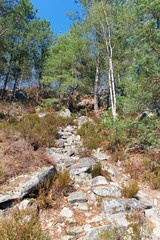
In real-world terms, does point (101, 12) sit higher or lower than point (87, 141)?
higher

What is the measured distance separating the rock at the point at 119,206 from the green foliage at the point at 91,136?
339 cm

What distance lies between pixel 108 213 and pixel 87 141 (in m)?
4.09

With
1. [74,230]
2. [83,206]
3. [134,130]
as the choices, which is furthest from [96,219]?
[134,130]

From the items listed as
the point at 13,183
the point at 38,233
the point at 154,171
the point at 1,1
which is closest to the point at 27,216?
the point at 38,233

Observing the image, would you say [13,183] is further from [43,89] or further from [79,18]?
[79,18]

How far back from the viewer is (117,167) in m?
5.14

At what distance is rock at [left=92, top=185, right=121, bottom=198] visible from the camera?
328 centimetres

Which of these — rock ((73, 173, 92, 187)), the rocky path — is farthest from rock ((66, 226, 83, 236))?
rock ((73, 173, 92, 187))

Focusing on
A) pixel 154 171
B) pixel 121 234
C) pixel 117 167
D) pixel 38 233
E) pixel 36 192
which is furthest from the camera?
pixel 117 167

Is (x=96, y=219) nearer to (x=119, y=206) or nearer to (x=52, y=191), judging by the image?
(x=119, y=206)

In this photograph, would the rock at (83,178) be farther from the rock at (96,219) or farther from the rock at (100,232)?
the rock at (100,232)

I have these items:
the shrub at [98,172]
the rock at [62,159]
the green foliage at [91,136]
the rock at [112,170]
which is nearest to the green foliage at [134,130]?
the green foliage at [91,136]

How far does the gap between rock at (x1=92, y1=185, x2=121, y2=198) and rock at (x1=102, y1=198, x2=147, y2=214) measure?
0.98 ft

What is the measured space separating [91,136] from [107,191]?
4.07m
